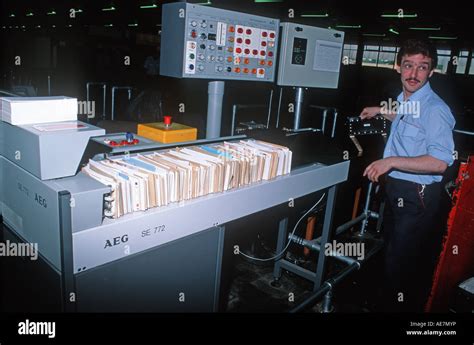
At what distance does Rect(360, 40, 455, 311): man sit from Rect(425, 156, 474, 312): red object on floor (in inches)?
3.9

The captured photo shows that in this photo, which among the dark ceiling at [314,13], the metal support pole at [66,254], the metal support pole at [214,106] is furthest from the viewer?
the dark ceiling at [314,13]

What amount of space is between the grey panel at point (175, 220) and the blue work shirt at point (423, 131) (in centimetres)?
55

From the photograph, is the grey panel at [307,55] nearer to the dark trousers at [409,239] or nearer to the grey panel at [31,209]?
the dark trousers at [409,239]

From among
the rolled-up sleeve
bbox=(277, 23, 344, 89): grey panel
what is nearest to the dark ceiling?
bbox=(277, 23, 344, 89): grey panel

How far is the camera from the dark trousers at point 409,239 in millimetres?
2033

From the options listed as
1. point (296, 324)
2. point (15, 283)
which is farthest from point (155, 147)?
point (296, 324)

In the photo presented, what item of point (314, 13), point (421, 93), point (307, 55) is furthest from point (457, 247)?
point (314, 13)

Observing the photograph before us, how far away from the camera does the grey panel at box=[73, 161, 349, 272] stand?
1.21 meters

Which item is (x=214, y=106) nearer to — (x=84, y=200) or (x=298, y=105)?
(x=298, y=105)

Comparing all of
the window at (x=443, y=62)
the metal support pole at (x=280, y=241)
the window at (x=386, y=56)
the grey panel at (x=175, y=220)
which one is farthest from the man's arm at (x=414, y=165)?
the window at (x=386, y=56)

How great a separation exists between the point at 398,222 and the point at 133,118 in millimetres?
3333

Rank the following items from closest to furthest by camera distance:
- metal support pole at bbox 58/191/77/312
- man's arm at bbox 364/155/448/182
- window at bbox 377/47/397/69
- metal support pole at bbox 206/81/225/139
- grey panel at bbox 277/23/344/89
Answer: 1. metal support pole at bbox 58/191/77/312
2. man's arm at bbox 364/155/448/182
3. metal support pole at bbox 206/81/225/139
4. grey panel at bbox 277/23/344/89
5. window at bbox 377/47/397/69

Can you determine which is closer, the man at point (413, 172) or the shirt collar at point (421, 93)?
the man at point (413, 172)

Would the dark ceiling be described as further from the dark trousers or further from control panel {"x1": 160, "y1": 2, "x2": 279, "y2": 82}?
the dark trousers
